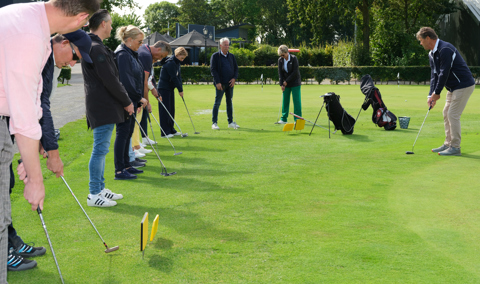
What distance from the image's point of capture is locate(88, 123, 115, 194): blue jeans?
211 inches

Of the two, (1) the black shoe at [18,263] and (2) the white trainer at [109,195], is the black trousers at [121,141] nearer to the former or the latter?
(2) the white trainer at [109,195]

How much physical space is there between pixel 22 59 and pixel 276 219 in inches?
126

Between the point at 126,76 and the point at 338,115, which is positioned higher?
the point at 126,76

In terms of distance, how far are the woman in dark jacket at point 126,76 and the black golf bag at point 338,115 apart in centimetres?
539

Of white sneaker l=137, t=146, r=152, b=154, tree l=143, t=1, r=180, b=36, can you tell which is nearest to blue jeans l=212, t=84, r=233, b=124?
white sneaker l=137, t=146, r=152, b=154

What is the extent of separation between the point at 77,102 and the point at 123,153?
14.6 meters

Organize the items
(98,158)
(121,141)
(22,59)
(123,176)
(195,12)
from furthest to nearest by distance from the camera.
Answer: (195,12), (123,176), (121,141), (98,158), (22,59)

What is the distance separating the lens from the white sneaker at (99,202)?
5.22 meters

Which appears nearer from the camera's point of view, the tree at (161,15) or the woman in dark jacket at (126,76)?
the woman in dark jacket at (126,76)

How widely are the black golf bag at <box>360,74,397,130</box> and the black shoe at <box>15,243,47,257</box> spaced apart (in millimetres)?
9226

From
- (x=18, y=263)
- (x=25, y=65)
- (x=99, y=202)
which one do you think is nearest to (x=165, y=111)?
(x=99, y=202)

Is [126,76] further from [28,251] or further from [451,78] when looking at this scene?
[451,78]

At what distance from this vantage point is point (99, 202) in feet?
17.1

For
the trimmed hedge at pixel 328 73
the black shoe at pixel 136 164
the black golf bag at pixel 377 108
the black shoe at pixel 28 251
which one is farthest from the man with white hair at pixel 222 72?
the trimmed hedge at pixel 328 73
